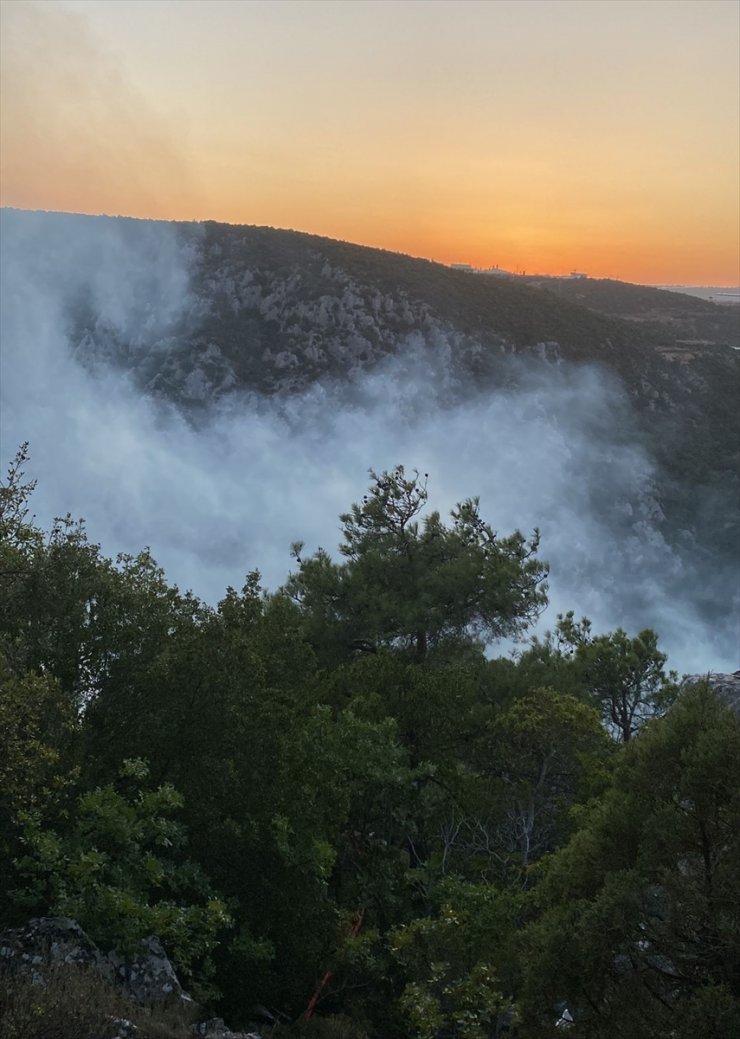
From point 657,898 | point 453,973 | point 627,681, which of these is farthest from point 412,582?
point 657,898

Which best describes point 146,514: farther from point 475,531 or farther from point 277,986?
point 277,986

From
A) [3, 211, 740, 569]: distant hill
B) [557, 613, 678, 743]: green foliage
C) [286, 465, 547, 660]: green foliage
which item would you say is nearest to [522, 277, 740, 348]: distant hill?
[3, 211, 740, 569]: distant hill

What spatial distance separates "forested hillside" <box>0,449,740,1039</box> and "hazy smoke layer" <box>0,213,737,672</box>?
3152 inches

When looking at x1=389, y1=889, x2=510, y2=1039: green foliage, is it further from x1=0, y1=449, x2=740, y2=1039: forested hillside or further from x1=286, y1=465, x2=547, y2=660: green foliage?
x1=286, y1=465, x2=547, y2=660: green foliage

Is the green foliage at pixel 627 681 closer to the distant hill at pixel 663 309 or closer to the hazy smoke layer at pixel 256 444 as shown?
the hazy smoke layer at pixel 256 444

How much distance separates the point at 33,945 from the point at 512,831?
9.67 m

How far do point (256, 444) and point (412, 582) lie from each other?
278ft

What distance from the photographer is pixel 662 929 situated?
803 cm

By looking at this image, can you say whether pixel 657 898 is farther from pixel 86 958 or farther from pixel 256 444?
pixel 256 444

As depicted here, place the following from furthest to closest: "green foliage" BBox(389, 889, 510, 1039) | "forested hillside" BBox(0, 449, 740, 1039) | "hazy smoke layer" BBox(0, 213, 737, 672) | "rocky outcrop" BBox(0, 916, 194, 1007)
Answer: "hazy smoke layer" BBox(0, 213, 737, 672)
"green foliage" BBox(389, 889, 510, 1039)
"rocky outcrop" BBox(0, 916, 194, 1007)
"forested hillside" BBox(0, 449, 740, 1039)

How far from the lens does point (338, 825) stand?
15.1m

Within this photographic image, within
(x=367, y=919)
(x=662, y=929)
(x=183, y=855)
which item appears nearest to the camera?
(x=662, y=929)

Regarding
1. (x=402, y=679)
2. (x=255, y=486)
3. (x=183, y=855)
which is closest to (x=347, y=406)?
(x=255, y=486)

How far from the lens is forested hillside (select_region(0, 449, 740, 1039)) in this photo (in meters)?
8.22
